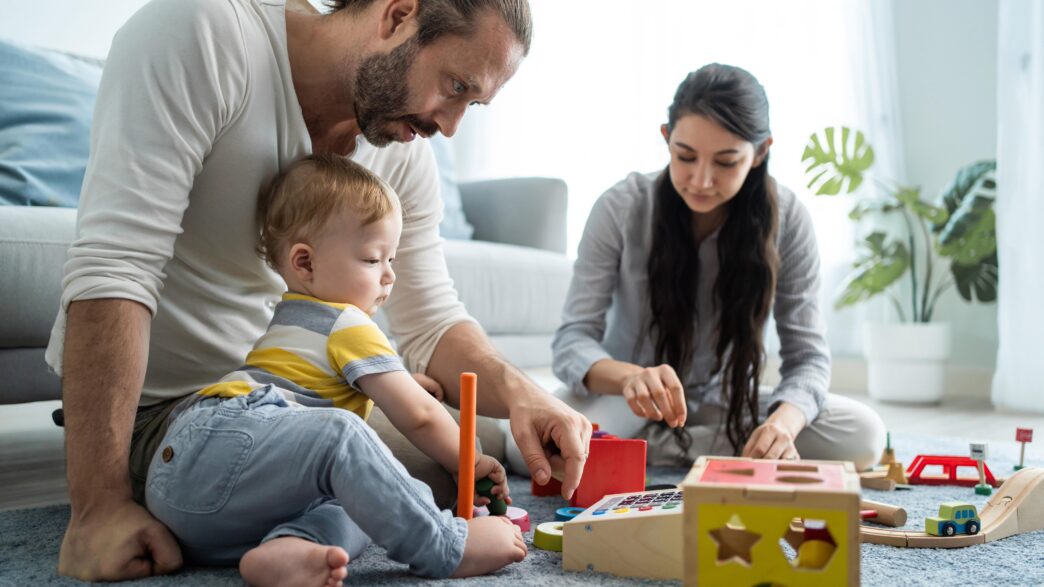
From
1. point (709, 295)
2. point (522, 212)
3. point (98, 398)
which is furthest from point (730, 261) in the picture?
point (522, 212)

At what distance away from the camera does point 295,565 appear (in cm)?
89

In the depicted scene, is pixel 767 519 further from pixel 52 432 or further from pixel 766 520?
pixel 52 432

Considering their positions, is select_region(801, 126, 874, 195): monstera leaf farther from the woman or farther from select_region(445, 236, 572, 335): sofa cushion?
the woman

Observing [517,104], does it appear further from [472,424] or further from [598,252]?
[472,424]

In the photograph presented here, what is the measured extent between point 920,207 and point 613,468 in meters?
2.31

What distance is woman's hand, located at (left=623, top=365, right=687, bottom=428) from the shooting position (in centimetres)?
137

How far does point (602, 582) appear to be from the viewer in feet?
3.29

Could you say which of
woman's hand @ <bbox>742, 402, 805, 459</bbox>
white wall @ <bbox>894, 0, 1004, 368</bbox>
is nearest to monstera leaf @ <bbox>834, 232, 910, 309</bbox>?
white wall @ <bbox>894, 0, 1004, 368</bbox>

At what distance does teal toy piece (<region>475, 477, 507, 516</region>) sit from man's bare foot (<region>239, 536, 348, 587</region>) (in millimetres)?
268

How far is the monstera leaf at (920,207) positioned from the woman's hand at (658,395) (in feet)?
7.00

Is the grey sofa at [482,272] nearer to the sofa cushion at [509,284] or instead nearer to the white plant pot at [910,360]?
the sofa cushion at [509,284]

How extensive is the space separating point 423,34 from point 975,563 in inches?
35.3

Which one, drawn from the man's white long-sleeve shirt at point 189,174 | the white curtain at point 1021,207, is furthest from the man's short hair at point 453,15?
the white curtain at point 1021,207

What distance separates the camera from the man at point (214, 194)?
3.15 ft
